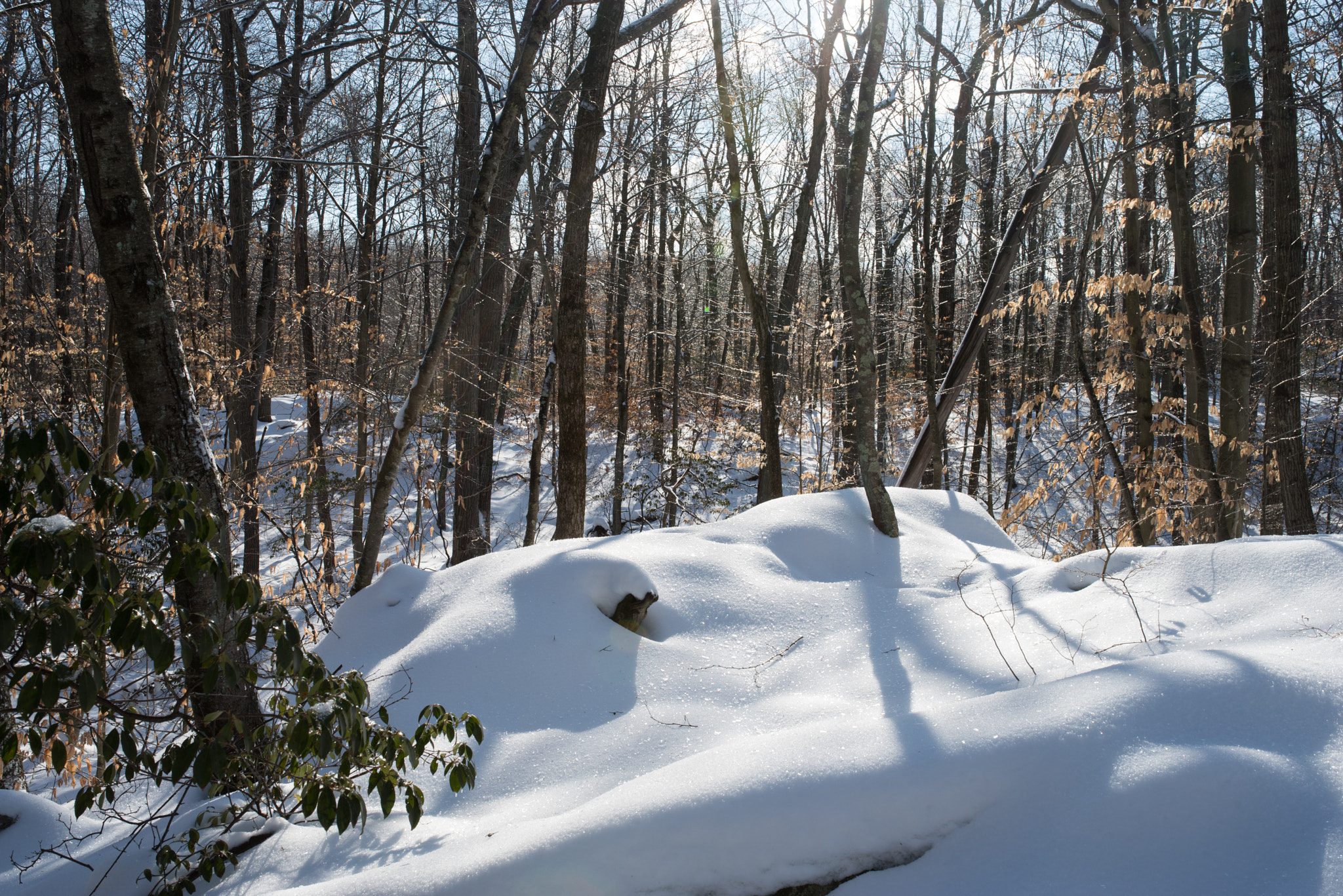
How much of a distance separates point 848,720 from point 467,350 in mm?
6287

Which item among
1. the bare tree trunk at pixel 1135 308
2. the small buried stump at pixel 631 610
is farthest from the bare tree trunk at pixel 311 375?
the bare tree trunk at pixel 1135 308

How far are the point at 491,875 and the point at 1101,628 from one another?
2.64 meters

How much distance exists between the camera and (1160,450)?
6.27 meters

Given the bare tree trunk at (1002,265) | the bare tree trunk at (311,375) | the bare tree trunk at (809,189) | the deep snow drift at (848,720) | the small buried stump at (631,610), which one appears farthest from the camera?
the bare tree trunk at (809,189)

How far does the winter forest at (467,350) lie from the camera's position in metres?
1.84

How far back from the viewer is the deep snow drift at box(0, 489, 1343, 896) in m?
1.59

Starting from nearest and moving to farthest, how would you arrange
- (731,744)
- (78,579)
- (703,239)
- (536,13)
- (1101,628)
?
(78,579)
(731,744)
(1101,628)
(536,13)
(703,239)

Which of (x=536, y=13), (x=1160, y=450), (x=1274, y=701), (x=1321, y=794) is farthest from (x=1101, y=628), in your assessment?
(x=536, y=13)

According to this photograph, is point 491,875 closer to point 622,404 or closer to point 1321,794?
point 1321,794

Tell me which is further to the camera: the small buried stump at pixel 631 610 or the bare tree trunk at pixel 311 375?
the bare tree trunk at pixel 311 375

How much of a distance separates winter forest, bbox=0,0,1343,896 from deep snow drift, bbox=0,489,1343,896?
2.5 inches

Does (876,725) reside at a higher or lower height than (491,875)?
higher

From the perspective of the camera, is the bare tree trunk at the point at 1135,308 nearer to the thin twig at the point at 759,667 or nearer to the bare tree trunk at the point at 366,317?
the thin twig at the point at 759,667

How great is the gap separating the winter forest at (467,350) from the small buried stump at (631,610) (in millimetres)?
35
